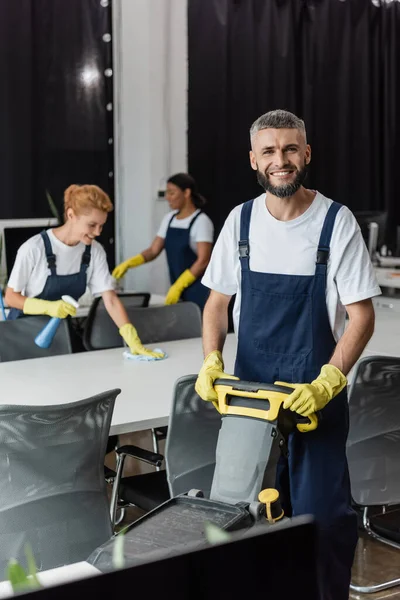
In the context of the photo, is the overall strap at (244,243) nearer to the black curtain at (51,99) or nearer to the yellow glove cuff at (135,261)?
the yellow glove cuff at (135,261)

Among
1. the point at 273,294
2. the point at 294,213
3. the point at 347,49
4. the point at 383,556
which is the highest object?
the point at 347,49

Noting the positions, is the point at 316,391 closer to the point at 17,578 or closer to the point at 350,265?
the point at 350,265

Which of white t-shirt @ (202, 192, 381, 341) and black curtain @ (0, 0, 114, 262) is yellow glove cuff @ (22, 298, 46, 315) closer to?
white t-shirt @ (202, 192, 381, 341)

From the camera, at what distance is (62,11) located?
650 centimetres

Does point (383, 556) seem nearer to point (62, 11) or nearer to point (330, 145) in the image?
point (62, 11)

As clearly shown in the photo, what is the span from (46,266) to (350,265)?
2.03 metres

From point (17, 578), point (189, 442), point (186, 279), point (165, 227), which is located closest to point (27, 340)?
point (189, 442)

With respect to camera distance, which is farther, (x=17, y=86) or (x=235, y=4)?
(x=235, y=4)

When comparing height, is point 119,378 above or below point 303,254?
below

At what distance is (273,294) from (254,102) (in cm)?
519

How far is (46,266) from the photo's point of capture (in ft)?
13.7

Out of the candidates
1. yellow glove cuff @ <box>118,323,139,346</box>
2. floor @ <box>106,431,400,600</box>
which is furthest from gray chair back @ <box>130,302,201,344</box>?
floor @ <box>106,431,400,600</box>

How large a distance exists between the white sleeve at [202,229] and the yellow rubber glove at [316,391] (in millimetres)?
3674

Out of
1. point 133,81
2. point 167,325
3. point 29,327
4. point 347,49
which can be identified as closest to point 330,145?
point 347,49
